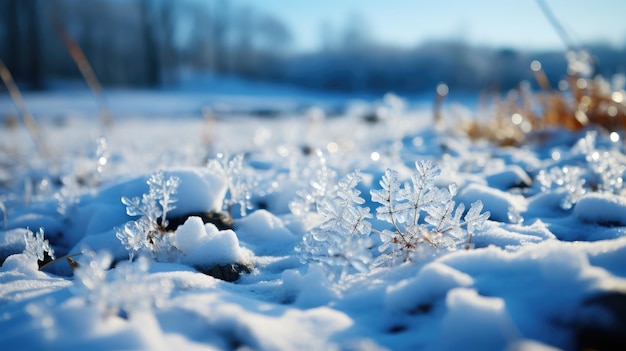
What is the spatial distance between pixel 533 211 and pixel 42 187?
259cm

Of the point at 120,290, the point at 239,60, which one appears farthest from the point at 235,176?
the point at 239,60

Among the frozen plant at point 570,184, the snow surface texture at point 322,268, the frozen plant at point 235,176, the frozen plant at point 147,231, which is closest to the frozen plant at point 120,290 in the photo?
the snow surface texture at point 322,268

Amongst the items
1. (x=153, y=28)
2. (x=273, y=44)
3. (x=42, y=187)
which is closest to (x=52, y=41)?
(x=153, y=28)

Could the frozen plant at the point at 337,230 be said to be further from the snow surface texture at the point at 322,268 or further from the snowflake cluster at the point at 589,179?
the snowflake cluster at the point at 589,179

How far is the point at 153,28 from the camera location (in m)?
24.2

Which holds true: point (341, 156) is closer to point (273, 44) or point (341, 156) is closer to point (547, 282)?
point (547, 282)

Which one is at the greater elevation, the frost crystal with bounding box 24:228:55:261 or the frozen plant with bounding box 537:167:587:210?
the frozen plant with bounding box 537:167:587:210

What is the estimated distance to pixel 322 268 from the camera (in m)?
1.17

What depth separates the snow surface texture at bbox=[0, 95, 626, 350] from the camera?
847 mm

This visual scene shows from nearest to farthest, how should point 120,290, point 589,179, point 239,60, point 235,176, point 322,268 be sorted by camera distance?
1. point 120,290
2. point 322,268
3. point 235,176
4. point 589,179
5. point 239,60

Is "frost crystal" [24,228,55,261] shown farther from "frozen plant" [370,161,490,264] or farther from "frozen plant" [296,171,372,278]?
"frozen plant" [370,161,490,264]

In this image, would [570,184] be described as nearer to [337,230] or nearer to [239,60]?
[337,230]

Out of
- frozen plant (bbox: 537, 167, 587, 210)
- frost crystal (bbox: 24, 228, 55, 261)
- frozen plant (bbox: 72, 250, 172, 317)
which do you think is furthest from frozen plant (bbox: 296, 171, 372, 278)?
frozen plant (bbox: 537, 167, 587, 210)

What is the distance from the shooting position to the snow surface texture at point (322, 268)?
2.78 ft
